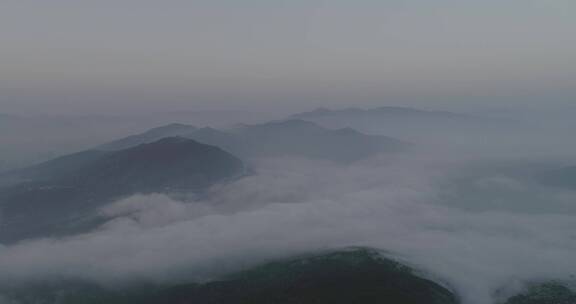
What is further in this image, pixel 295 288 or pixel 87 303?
pixel 87 303

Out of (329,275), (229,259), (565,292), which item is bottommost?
(565,292)

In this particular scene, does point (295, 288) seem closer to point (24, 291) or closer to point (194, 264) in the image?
point (194, 264)

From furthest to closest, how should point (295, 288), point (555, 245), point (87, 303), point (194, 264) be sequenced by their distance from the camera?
point (555, 245) < point (194, 264) < point (87, 303) < point (295, 288)

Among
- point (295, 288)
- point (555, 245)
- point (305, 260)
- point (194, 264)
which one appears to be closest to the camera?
point (295, 288)

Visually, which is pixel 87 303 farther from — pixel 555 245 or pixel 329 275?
pixel 555 245

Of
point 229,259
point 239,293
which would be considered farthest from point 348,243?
point 239,293

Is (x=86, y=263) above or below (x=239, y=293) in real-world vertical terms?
above
